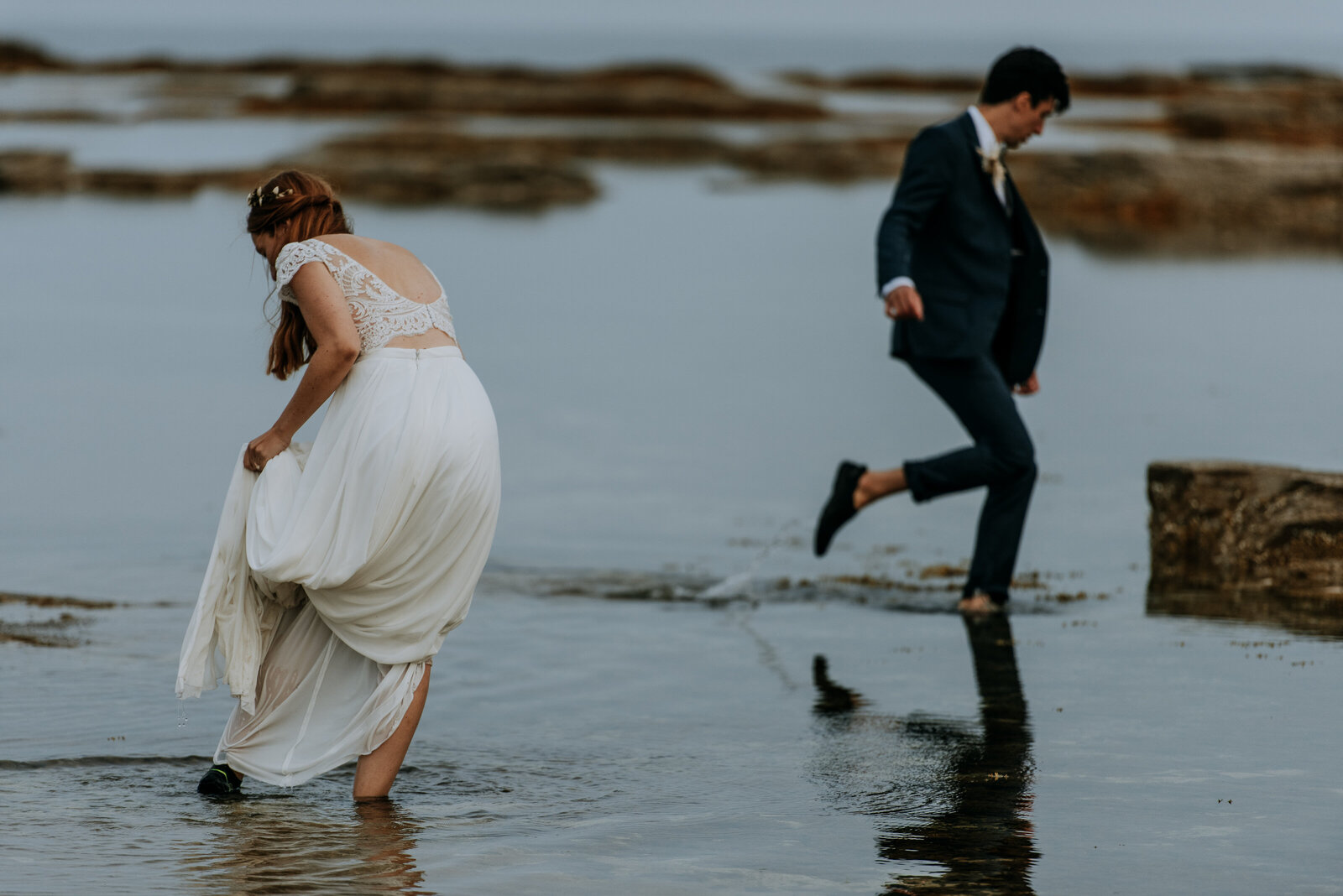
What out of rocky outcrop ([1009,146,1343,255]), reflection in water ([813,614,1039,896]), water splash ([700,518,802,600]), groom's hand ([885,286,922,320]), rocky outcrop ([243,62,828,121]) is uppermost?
rocky outcrop ([243,62,828,121])

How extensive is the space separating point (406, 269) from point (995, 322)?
298cm

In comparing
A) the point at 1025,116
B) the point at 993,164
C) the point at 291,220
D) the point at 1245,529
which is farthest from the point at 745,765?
the point at 1245,529

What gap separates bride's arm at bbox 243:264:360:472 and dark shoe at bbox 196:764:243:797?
89 cm

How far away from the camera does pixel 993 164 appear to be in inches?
270

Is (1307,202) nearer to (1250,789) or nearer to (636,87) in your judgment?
(1250,789)

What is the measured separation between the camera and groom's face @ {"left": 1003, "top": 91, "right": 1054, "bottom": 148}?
267 inches

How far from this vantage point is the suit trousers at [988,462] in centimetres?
687

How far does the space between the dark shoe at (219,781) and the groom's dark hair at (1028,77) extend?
3.77m

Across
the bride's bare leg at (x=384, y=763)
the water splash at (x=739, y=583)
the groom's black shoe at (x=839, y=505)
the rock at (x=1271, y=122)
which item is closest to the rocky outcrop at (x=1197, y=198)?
the rock at (x=1271, y=122)

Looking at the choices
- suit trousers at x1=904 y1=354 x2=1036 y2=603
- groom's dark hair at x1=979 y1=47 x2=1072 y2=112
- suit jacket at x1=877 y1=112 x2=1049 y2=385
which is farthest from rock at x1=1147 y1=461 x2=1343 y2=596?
groom's dark hair at x1=979 y1=47 x2=1072 y2=112

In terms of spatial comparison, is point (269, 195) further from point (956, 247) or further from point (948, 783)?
point (956, 247)

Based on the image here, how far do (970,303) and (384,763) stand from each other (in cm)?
324

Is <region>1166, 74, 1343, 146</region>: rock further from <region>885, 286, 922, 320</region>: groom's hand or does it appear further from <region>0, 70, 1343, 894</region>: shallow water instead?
<region>885, 286, 922, 320</region>: groom's hand

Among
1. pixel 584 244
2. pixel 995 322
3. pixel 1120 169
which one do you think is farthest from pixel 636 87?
pixel 995 322
